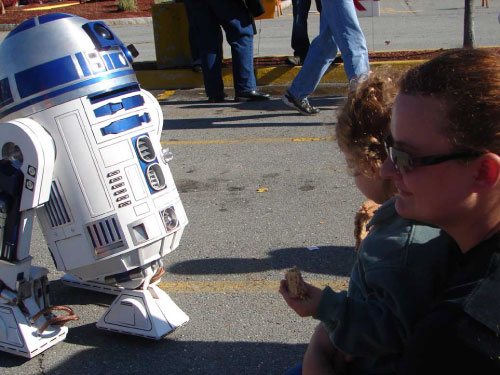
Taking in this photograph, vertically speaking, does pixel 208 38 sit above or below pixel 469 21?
above

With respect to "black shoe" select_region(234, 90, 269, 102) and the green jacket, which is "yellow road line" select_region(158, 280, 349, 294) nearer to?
the green jacket

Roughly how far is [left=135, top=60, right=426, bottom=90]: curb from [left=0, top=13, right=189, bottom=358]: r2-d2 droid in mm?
5723

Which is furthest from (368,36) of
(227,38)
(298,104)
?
(298,104)

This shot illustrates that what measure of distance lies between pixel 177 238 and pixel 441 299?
1487mm

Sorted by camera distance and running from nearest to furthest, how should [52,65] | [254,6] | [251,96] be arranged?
[52,65] → [254,6] → [251,96]

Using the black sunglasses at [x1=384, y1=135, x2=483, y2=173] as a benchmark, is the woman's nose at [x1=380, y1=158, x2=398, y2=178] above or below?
below

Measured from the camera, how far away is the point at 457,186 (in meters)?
1.39

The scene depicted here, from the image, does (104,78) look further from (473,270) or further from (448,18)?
(448,18)

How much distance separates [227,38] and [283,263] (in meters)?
4.14

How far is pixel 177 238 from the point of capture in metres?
2.77

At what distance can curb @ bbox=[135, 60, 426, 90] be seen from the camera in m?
8.20

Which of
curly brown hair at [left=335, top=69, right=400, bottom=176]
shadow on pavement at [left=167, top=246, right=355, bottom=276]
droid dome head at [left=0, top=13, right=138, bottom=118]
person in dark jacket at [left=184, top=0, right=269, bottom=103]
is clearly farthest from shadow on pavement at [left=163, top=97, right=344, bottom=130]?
curly brown hair at [left=335, top=69, right=400, bottom=176]

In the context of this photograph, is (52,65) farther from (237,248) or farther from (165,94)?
(165,94)

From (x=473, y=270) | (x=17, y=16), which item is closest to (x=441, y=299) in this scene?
(x=473, y=270)
